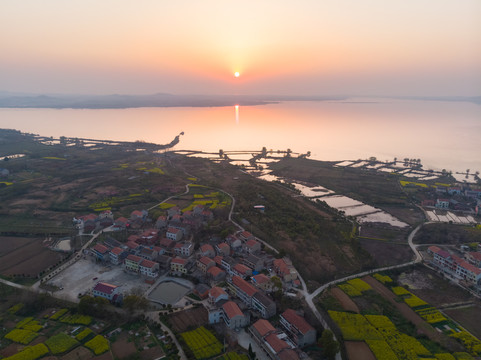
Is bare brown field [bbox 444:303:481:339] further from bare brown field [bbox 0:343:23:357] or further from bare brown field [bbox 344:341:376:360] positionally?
bare brown field [bbox 0:343:23:357]

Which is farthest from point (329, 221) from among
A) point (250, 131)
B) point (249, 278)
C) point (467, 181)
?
point (250, 131)

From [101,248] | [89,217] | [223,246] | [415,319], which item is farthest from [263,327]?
[89,217]

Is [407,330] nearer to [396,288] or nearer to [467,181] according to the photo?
[396,288]

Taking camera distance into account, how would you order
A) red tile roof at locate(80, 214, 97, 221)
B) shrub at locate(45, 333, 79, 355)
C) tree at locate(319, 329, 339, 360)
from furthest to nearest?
red tile roof at locate(80, 214, 97, 221) < shrub at locate(45, 333, 79, 355) < tree at locate(319, 329, 339, 360)

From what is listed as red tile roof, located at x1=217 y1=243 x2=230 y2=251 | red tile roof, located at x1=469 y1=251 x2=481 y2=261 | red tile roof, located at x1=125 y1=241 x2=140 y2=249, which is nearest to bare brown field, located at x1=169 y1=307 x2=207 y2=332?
red tile roof, located at x1=217 y1=243 x2=230 y2=251

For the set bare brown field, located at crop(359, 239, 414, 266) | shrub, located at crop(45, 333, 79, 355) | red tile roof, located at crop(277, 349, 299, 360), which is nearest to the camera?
red tile roof, located at crop(277, 349, 299, 360)

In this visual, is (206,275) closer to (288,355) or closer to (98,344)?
(98,344)

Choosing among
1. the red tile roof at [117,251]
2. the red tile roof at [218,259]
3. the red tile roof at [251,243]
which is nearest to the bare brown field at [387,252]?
the red tile roof at [251,243]
